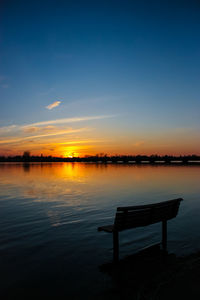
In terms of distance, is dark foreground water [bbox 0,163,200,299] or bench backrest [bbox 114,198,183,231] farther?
bench backrest [bbox 114,198,183,231]

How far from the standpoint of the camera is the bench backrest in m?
7.37

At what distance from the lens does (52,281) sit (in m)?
6.63

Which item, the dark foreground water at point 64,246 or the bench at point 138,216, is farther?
the bench at point 138,216

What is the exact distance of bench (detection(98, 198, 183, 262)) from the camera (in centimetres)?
739

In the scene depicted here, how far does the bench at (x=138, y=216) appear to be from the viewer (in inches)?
291

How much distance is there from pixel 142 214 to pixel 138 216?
204 millimetres

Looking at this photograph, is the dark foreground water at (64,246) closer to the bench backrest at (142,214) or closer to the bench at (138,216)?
the bench at (138,216)

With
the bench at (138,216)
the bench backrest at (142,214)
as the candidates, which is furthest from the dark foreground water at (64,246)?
the bench backrest at (142,214)

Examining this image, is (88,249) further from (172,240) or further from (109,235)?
(172,240)

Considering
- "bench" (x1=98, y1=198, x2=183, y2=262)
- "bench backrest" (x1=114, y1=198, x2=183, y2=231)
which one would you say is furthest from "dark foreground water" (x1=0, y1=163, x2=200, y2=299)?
"bench backrest" (x1=114, y1=198, x2=183, y2=231)

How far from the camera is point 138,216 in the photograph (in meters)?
7.84

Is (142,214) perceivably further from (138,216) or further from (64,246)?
(64,246)

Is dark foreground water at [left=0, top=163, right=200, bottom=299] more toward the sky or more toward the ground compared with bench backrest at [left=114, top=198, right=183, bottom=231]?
more toward the ground

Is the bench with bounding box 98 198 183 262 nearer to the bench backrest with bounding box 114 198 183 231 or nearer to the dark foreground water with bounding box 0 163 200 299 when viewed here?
the bench backrest with bounding box 114 198 183 231
